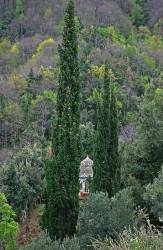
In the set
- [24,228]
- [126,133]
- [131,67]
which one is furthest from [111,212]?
[131,67]

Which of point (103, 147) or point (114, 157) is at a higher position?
point (103, 147)

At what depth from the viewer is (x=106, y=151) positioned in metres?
18.0

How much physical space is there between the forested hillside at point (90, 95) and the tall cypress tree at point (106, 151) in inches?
5.1

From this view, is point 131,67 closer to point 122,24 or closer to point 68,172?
point 122,24

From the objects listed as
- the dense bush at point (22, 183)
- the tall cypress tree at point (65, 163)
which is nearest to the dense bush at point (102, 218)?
the tall cypress tree at point (65, 163)

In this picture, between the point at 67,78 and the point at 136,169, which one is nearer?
the point at 67,78

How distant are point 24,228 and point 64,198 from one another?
8.80 meters

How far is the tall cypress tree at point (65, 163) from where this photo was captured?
13.8 metres

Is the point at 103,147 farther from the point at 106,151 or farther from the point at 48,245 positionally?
the point at 48,245

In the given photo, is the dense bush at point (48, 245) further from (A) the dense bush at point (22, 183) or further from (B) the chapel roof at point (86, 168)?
(B) the chapel roof at point (86, 168)

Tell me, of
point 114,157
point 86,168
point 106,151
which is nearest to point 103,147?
point 106,151

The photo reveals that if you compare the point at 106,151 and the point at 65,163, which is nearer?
the point at 65,163

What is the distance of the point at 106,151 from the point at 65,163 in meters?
4.52

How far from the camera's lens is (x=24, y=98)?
39.1 metres
